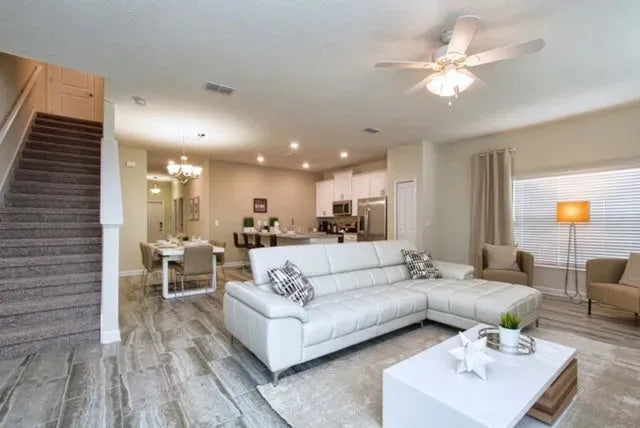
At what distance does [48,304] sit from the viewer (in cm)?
306

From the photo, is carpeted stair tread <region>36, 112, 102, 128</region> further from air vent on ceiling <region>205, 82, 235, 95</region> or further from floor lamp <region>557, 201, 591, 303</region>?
floor lamp <region>557, 201, 591, 303</region>

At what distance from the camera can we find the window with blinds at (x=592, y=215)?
4.30 metres

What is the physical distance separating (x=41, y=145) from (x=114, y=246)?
9.56 ft

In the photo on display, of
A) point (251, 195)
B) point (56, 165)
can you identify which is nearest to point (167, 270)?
A: point (56, 165)

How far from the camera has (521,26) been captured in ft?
7.87

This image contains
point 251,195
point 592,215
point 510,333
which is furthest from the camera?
point 251,195

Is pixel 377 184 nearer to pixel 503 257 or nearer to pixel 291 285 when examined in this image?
pixel 503 257

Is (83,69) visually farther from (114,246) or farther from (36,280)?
(36,280)

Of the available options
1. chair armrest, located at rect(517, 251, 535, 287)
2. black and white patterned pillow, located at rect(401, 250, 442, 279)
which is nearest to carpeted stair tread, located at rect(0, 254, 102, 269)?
black and white patterned pillow, located at rect(401, 250, 442, 279)

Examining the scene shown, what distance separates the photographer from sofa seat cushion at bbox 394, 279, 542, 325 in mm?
3006

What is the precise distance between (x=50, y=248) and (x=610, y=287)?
6.80m

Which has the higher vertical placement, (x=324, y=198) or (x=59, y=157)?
(x=59, y=157)

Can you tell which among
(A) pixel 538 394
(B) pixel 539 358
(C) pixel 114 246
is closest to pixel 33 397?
(C) pixel 114 246

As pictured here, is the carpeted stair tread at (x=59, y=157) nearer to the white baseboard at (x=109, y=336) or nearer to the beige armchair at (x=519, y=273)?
the white baseboard at (x=109, y=336)
